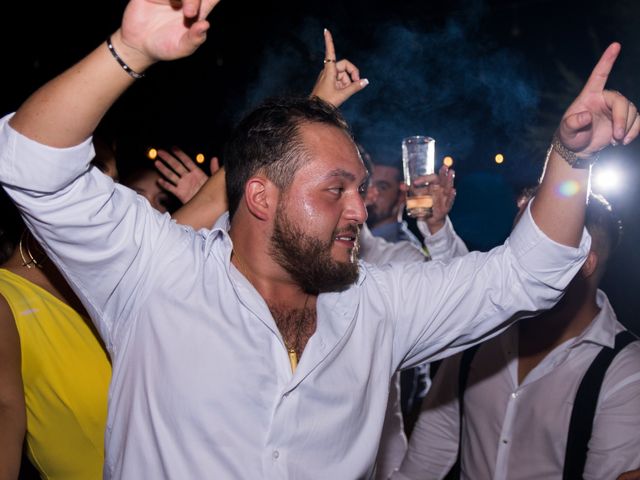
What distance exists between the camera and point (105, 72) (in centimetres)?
145

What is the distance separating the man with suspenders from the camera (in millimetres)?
2357

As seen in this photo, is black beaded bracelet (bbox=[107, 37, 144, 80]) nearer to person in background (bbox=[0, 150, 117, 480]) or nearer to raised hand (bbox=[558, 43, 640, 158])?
person in background (bbox=[0, 150, 117, 480])

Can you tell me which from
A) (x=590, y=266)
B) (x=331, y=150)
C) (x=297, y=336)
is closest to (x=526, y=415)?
(x=590, y=266)

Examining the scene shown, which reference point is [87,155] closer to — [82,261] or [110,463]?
[82,261]

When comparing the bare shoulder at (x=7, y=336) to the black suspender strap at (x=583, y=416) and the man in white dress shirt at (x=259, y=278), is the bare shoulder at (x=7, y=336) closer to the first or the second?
the man in white dress shirt at (x=259, y=278)

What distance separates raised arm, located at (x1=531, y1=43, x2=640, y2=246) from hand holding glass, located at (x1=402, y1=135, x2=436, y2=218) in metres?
1.51

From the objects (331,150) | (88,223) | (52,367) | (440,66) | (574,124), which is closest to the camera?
(88,223)

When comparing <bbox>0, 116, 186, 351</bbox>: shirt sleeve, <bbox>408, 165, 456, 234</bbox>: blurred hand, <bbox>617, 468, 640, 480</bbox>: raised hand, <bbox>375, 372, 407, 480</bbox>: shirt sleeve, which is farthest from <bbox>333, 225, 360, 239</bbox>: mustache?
<bbox>408, 165, 456, 234</bbox>: blurred hand

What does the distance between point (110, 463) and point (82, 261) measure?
61 centimetres

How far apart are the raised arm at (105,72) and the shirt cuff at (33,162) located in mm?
19

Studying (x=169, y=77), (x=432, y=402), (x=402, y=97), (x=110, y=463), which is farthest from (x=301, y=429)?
(x=169, y=77)

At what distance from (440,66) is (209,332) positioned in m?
4.82

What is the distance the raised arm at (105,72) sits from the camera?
4.68 ft

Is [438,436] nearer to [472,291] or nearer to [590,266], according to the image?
[590,266]
